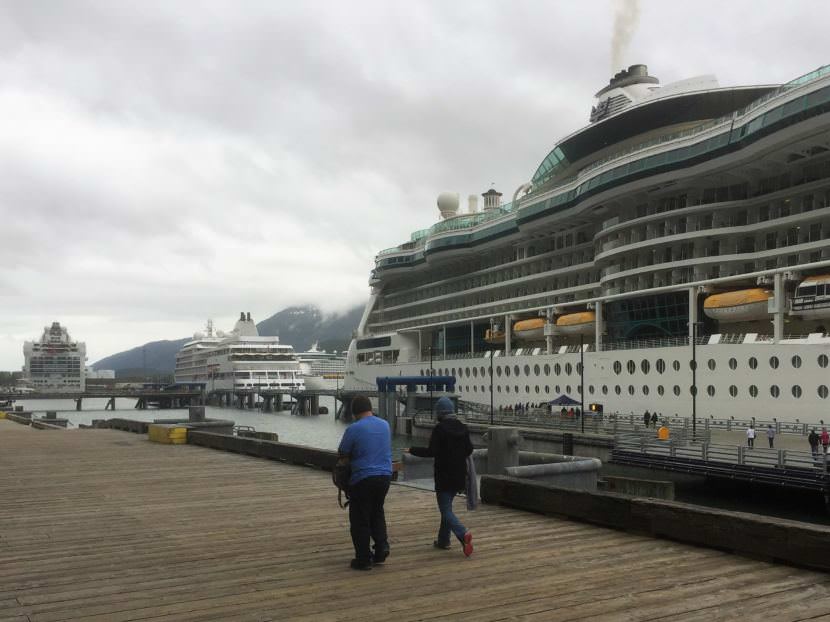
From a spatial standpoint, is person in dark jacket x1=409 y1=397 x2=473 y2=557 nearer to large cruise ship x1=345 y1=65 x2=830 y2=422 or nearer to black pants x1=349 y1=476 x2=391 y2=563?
black pants x1=349 y1=476 x2=391 y2=563

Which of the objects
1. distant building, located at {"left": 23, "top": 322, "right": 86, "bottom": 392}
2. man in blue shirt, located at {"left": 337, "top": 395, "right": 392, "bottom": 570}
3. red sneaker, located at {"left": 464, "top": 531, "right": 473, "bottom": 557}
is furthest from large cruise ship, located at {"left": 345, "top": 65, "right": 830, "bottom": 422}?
distant building, located at {"left": 23, "top": 322, "right": 86, "bottom": 392}

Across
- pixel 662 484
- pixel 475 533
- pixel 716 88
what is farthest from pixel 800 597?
pixel 716 88

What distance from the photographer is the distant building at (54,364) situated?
187750 mm

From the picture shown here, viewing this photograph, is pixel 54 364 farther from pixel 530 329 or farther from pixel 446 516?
pixel 446 516

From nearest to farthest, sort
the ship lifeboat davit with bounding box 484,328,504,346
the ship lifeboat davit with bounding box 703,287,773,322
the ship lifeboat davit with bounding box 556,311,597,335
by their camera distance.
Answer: the ship lifeboat davit with bounding box 703,287,773,322, the ship lifeboat davit with bounding box 556,311,597,335, the ship lifeboat davit with bounding box 484,328,504,346

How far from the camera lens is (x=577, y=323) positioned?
51531 millimetres

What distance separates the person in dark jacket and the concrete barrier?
195cm

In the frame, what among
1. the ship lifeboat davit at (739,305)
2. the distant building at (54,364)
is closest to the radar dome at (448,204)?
the ship lifeboat davit at (739,305)

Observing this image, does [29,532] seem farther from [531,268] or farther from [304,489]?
[531,268]

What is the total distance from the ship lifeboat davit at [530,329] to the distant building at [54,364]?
159 meters

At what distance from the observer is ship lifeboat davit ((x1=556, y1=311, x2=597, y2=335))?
5094cm

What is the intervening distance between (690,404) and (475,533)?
33.1 metres

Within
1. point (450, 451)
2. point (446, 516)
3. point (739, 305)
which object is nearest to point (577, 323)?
point (739, 305)

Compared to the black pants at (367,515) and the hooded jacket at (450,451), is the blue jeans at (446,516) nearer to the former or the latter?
the hooded jacket at (450,451)
